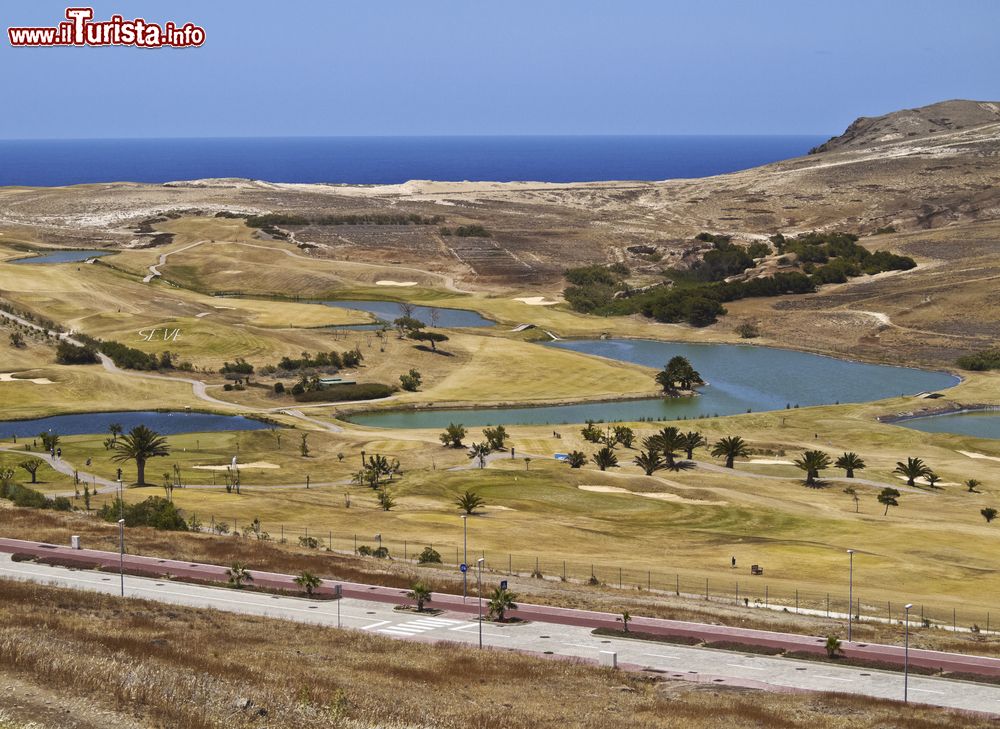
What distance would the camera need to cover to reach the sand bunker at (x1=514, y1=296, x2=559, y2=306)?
596 feet

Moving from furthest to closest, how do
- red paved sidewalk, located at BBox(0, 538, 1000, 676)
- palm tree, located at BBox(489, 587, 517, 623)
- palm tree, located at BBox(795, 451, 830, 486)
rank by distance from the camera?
palm tree, located at BBox(795, 451, 830, 486)
palm tree, located at BBox(489, 587, 517, 623)
red paved sidewalk, located at BBox(0, 538, 1000, 676)

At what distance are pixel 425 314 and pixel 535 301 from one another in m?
19.4

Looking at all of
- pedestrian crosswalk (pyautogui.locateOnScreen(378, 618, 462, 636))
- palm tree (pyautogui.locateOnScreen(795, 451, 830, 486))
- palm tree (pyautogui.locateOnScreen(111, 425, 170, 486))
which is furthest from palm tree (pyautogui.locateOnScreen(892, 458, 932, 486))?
palm tree (pyautogui.locateOnScreen(111, 425, 170, 486))

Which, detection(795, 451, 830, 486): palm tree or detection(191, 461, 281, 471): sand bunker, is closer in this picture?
detection(191, 461, 281, 471): sand bunker

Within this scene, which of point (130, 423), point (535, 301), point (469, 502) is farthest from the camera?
point (535, 301)

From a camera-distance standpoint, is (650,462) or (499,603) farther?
(650,462)

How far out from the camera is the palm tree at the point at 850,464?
309ft

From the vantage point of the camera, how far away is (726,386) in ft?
437

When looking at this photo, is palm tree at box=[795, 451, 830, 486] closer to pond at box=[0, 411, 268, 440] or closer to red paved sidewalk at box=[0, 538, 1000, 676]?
red paved sidewalk at box=[0, 538, 1000, 676]

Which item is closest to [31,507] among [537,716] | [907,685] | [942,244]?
[537,716]

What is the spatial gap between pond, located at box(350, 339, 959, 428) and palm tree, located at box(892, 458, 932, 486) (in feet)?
86.3

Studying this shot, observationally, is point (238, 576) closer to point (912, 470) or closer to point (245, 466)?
point (245, 466)

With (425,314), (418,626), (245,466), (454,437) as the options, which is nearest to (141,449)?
(245,466)

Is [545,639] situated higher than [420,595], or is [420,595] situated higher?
[420,595]
